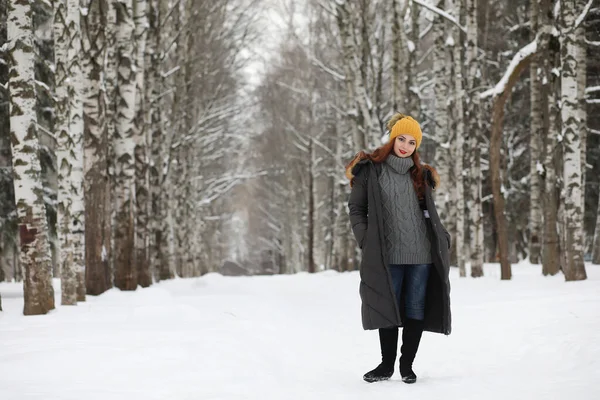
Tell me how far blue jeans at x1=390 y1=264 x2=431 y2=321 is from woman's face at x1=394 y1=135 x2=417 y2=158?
845 mm

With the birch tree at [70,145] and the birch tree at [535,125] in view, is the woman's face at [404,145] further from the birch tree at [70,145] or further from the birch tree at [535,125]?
the birch tree at [535,125]

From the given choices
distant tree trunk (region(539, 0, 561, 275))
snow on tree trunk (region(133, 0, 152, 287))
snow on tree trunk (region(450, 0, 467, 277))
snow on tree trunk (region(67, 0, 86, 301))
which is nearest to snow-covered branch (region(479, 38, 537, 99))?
distant tree trunk (region(539, 0, 561, 275))

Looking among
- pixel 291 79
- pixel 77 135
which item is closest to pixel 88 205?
pixel 77 135

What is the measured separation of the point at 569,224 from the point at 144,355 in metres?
8.15

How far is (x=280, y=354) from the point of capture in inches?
249

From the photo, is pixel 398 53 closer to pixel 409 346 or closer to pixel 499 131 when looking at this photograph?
pixel 499 131

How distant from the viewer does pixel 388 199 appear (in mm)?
4926

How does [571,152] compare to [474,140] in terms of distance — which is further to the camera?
[474,140]

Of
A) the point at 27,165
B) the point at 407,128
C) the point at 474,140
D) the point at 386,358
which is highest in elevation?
the point at 474,140

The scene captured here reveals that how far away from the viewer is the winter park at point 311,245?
4.79m

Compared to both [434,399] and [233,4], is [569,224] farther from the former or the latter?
[233,4]

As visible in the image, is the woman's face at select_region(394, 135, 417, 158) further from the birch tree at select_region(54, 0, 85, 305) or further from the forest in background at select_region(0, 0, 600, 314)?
the birch tree at select_region(54, 0, 85, 305)

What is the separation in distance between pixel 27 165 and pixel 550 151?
9.94 meters

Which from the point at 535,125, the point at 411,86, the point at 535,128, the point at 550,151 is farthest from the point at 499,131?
the point at 411,86
